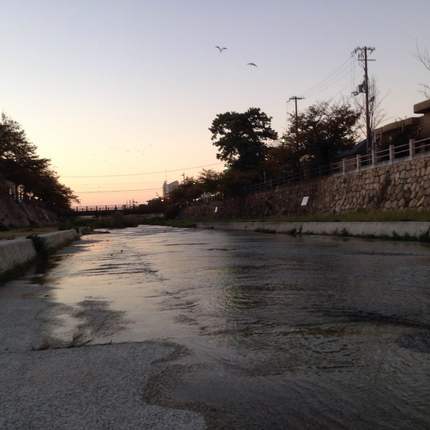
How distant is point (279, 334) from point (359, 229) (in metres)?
18.8

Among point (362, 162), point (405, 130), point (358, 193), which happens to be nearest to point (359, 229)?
point (358, 193)

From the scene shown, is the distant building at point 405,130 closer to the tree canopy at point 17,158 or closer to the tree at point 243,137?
the tree at point 243,137

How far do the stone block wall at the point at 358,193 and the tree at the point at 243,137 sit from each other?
5.85 metres

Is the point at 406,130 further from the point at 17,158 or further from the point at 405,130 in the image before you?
the point at 17,158

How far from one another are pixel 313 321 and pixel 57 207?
369ft

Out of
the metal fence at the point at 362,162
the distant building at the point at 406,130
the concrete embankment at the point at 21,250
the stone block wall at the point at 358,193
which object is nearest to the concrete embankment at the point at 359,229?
the stone block wall at the point at 358,193

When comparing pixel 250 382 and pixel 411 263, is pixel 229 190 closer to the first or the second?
pixel 411 263

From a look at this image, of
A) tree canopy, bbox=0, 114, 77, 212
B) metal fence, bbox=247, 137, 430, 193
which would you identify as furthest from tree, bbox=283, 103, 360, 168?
tree canopy, bbox=0, 114, 77, 212

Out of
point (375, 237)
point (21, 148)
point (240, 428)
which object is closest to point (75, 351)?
point (240, 428)

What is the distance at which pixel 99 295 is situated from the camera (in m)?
7.71

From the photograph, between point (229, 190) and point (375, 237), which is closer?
point (375, 237)

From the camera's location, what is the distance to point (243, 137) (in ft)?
213

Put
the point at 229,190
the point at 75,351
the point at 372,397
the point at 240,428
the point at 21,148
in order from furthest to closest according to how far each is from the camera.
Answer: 1. the point at 229,190
2. the point at 21,148
3. the point at 75,351
4. the point at 372,397
5. the point at 240,428

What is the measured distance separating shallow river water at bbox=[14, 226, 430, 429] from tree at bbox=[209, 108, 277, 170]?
55157mm
